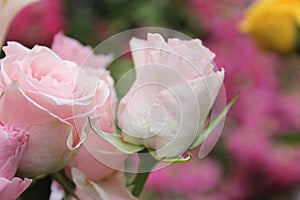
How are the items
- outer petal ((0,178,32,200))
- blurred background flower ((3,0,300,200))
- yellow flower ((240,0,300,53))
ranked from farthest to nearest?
blurred background flower ((3,0,300,200)), yellow flower ((240,0,300,53)), outer petal ((0,178,32,200))

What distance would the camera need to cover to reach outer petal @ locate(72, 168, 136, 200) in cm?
38

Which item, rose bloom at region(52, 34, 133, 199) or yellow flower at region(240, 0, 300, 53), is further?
yellow flower at region(240, 0, 300, 53)

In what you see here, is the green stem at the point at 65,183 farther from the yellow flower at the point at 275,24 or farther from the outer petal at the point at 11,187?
the yellow flower at the point at 275,24

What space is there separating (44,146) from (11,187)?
1.2 inches

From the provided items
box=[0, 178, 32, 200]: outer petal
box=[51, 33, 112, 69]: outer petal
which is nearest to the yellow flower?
box=[51, 33, 112, 69]: outer petal

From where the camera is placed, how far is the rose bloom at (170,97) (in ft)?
1.17

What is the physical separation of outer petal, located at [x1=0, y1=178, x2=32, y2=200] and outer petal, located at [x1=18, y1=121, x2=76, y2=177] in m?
0.02

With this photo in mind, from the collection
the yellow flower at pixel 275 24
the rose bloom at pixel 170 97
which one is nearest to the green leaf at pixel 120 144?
the rose bloom at pixel 170 97

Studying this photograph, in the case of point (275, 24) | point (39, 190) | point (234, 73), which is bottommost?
point (234, 73)

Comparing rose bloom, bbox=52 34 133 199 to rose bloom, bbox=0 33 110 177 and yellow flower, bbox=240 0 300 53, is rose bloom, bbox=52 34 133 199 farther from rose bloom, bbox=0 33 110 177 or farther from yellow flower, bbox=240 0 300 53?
yellow flower, bbox=240 0 300 53

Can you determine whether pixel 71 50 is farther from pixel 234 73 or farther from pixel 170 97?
pixel 234 73

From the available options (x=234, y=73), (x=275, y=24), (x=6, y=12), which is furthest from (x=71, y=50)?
(x=234, y=73)

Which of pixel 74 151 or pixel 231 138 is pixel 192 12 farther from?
pixel 74 151

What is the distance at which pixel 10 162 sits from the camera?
34 centimetres
